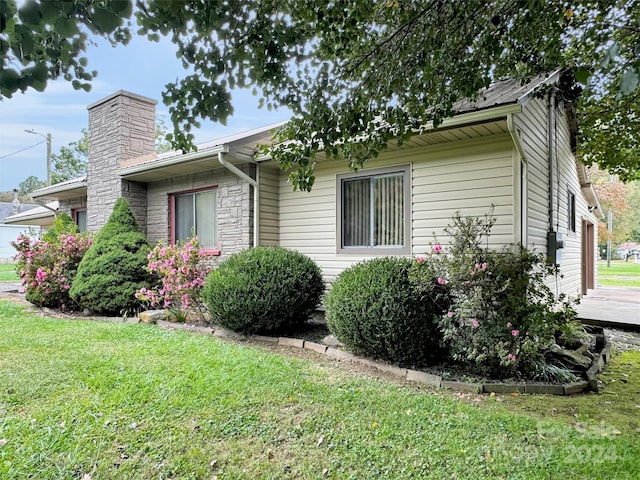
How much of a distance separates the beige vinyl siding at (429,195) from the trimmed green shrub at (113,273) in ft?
10.1

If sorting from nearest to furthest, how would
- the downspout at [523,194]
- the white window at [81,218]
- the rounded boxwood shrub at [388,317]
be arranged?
1. the rounded boxwood shrub at [388,317]
2. the downspout at [523,194]
3. the white window at [81,218]

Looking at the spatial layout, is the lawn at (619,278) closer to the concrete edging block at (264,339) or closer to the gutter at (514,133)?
the gutter at (514,133)

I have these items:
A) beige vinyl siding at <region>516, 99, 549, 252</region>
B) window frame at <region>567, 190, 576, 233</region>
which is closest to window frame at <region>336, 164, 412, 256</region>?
beige vinyl siding at <region>516, 99, 549, 252</region>

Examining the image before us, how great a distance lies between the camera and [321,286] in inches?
248

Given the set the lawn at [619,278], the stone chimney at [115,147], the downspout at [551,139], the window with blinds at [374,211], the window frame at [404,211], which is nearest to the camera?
the window frame at [404,211]

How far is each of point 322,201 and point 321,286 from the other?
162 centimetres

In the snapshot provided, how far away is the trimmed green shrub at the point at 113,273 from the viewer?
7.41 metres

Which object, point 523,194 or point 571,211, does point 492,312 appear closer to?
point 523,194

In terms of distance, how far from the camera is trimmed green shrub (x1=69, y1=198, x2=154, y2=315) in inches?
292

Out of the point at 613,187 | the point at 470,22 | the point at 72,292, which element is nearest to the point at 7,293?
the point at 72,292

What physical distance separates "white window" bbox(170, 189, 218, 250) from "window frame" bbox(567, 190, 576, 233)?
788 cm

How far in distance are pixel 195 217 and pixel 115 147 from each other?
10.4ft

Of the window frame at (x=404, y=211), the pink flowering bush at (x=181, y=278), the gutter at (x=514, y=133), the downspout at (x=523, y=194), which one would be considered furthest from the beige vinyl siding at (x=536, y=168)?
Answer: the pink flowering bush at (x=181, y=278)

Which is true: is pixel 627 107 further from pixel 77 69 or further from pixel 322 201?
pixel 77 69
